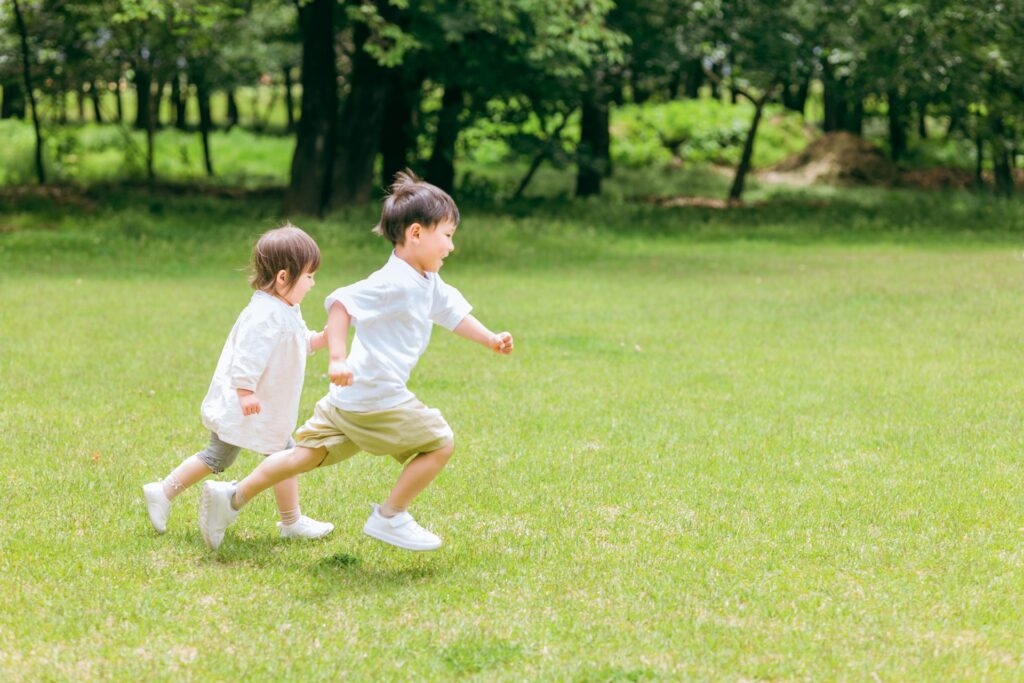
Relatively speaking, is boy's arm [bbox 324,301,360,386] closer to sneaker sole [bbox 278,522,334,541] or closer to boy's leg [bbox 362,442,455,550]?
boy's leg [bbox 362,442,455,550]

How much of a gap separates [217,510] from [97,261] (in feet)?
52.2

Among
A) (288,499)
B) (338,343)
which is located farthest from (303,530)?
(338,343)

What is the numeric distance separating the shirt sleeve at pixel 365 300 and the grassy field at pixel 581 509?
A: 46.2 inches

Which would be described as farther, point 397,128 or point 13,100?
point 13,100

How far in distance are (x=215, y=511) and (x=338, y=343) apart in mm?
1125

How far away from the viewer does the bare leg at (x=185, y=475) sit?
20.0 feet

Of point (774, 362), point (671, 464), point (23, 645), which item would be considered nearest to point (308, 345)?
point (23, 645)

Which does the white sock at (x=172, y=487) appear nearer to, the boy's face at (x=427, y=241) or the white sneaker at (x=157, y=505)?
the white sneaker at (x=157, y=505)

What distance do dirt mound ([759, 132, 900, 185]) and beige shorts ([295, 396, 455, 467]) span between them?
37262 millimetres

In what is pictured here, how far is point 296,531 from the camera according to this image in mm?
6109

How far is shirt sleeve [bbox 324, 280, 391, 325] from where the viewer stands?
5.40m

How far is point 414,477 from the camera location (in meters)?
5.63

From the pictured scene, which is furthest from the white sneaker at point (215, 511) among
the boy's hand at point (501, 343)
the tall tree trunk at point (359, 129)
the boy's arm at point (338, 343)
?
the tall tree trunk at point (359, 129)

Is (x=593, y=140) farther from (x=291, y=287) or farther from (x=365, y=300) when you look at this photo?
(x=365, y=300)
